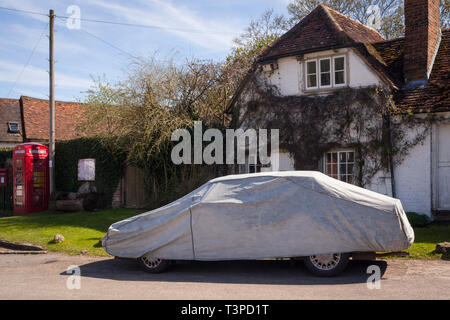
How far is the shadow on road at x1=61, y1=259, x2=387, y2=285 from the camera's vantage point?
7.22 m

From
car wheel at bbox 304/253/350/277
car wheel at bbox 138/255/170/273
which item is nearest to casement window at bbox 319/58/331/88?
car wheel at bbox 304/253/350/277

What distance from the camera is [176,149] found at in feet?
54.6

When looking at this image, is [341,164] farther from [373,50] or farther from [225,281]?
[225,281]

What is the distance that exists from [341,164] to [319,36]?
4.92 meters

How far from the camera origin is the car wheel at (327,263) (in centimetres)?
723

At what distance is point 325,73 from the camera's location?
50.9 feet

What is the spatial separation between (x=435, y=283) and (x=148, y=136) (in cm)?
1158

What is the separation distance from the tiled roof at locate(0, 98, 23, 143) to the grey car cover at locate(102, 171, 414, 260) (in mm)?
31888

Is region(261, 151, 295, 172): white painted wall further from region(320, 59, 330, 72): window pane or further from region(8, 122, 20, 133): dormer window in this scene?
region(8, 122, 20, 133): dormer window

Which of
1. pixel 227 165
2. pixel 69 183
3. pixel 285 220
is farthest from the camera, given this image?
pixel 69 183

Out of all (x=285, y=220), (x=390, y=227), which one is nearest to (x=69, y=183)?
(x=285, y=220)
